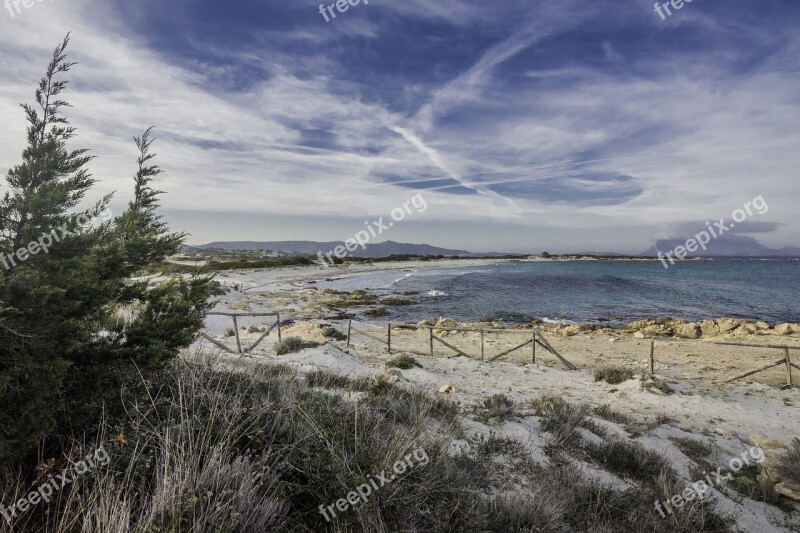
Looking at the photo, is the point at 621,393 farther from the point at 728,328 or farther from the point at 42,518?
the point at 728,328

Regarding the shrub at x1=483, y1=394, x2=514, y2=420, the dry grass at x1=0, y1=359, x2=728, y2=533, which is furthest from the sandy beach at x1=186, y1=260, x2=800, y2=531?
the dry grass at x1=0, y1=359, x2=728, y2=533

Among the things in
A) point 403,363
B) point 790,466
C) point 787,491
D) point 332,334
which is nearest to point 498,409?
point 787,491

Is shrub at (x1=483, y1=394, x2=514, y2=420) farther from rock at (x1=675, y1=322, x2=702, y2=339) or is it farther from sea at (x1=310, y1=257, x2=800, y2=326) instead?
rock at (x1=675, y1=322, x2=702, y2=339)

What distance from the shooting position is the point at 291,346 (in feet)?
44.1

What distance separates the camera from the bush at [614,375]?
11367 millimetres

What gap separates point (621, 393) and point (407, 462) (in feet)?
29.1

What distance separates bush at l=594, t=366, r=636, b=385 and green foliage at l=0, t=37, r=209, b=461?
36.3 feet

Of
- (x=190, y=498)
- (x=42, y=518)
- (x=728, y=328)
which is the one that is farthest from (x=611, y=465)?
(x=728, y=328)

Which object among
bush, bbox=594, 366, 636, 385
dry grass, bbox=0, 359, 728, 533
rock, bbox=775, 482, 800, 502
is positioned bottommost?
bush, bbox=594, 366, 636, 385

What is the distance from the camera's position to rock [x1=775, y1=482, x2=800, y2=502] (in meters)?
5.45

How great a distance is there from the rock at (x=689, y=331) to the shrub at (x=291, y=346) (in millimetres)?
18967

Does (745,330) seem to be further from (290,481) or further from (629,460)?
(290,481)

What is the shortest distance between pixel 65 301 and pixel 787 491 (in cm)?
933

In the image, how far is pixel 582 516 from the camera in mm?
4031
